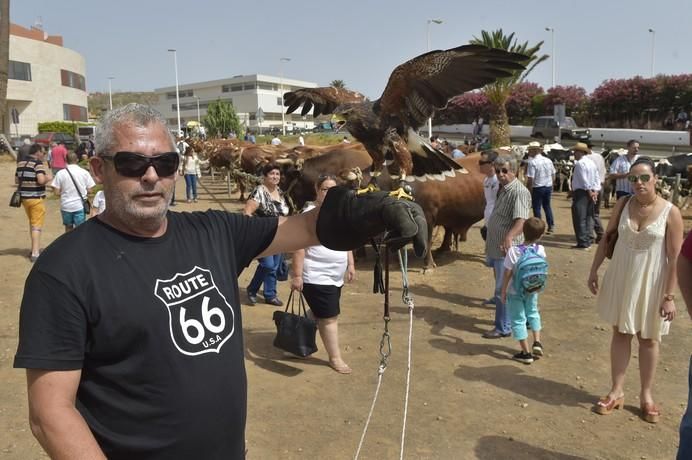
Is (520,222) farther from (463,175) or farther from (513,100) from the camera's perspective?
(513,100)

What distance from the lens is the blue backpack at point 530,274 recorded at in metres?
5.20

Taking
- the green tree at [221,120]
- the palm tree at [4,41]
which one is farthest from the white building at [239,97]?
the palm tree at [4,41]

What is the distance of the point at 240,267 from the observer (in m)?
2.19

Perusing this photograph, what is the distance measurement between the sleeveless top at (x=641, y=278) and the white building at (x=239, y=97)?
70.1m

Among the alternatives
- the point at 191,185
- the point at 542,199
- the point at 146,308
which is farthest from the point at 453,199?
the point at 191,185

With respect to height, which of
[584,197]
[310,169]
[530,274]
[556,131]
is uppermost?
[556,131]

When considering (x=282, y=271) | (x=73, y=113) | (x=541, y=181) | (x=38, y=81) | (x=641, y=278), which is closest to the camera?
(x=641, y=278)

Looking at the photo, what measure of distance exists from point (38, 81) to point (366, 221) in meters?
65.5

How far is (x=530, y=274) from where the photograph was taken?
5.20m

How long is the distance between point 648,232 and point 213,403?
3640 mm

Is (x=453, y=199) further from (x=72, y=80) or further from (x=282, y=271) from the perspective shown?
(x=72, y=80)

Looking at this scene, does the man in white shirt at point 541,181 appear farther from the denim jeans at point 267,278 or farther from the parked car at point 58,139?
the parked car at point 58,139

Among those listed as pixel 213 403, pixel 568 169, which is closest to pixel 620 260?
pixel 213 403

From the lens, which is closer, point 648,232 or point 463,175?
point 648,232
